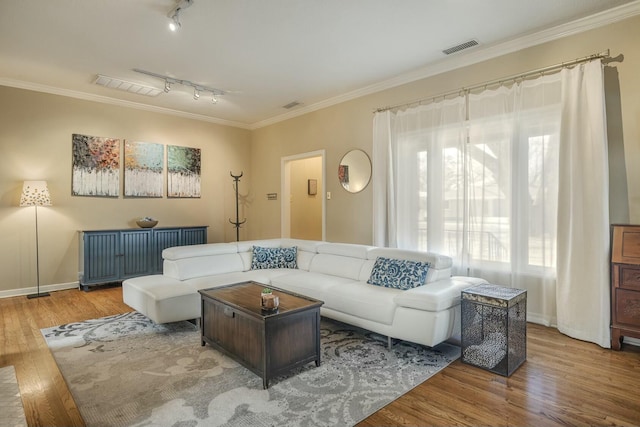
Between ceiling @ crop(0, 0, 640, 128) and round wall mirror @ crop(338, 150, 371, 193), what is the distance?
37.2 inches

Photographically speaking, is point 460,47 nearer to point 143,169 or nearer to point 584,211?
point 584,211

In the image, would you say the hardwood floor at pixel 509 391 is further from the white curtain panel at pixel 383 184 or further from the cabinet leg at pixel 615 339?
the white curtain panel at pixel 383 184

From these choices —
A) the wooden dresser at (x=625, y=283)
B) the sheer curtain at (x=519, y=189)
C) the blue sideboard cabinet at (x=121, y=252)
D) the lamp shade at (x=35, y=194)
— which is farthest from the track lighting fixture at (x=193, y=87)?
the wooden dresser at (x=625, y=283)

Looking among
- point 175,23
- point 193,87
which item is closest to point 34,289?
point 193,87

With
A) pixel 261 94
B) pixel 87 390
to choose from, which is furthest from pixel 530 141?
pixel 87 390

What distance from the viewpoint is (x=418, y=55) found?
4.02 meters

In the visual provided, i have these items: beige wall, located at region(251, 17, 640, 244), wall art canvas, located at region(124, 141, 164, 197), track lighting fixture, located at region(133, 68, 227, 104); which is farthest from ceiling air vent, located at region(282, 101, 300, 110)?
wall art canvas, located at region(124, 141, 164, 197)

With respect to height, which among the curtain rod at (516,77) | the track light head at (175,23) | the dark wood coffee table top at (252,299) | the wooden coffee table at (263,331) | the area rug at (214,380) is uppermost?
the track light head at (175,23)

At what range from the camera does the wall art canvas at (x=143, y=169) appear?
19.0 feet

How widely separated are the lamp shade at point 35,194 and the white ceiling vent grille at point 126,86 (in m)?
1.62

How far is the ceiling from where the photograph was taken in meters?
3.04

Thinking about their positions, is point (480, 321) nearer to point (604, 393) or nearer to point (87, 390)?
point (604, 393)

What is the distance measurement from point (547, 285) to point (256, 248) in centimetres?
329

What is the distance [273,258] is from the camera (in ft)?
14.9
